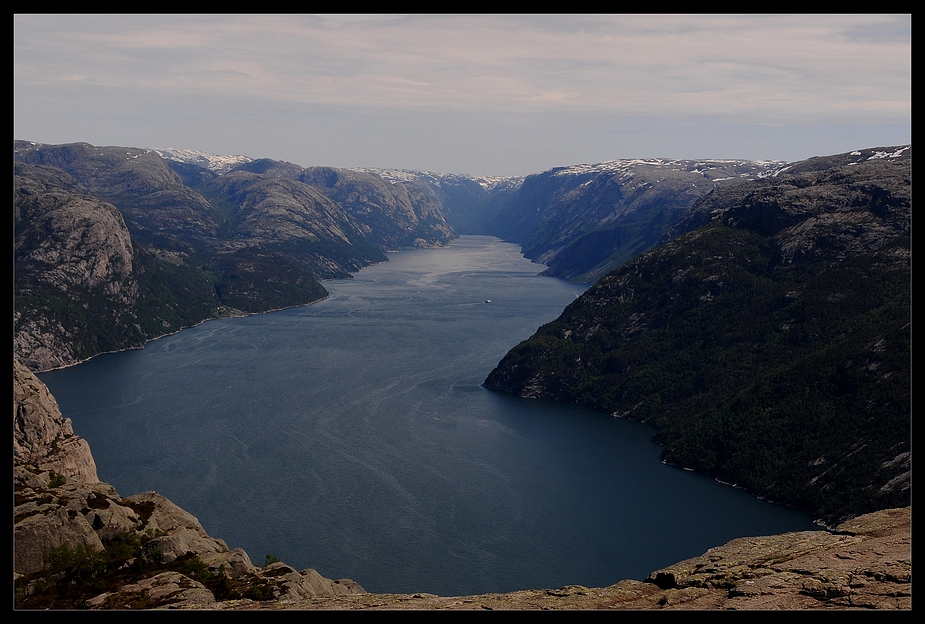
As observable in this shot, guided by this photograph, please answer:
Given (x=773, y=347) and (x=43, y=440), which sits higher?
(x=43, y=440)

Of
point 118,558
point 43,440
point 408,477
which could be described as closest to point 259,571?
point 118,558

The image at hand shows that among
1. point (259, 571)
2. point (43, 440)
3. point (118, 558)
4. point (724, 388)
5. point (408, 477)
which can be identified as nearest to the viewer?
point (259, 571)

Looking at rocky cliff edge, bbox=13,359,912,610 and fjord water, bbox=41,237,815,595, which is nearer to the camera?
rocky cliff edge, bbox=13,359,912,610

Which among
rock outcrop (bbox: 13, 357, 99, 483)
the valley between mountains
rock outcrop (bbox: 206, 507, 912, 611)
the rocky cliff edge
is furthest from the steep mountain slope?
rock outcrop (bbox: 13, 357, 99, 483)

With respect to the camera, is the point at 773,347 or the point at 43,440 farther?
the point at 773,347

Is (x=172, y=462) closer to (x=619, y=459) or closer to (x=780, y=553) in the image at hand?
(x=619, y=459)

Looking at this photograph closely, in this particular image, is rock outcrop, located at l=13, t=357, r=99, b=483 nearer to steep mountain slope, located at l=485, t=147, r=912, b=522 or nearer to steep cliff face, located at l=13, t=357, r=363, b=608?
steep cliff face, located at l=13, t=357, r=363, b=608

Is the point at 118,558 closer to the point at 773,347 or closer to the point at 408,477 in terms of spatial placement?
the point at 408,477

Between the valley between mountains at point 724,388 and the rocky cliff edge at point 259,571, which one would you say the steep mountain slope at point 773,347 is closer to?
the valley between mountains at point 724,388
